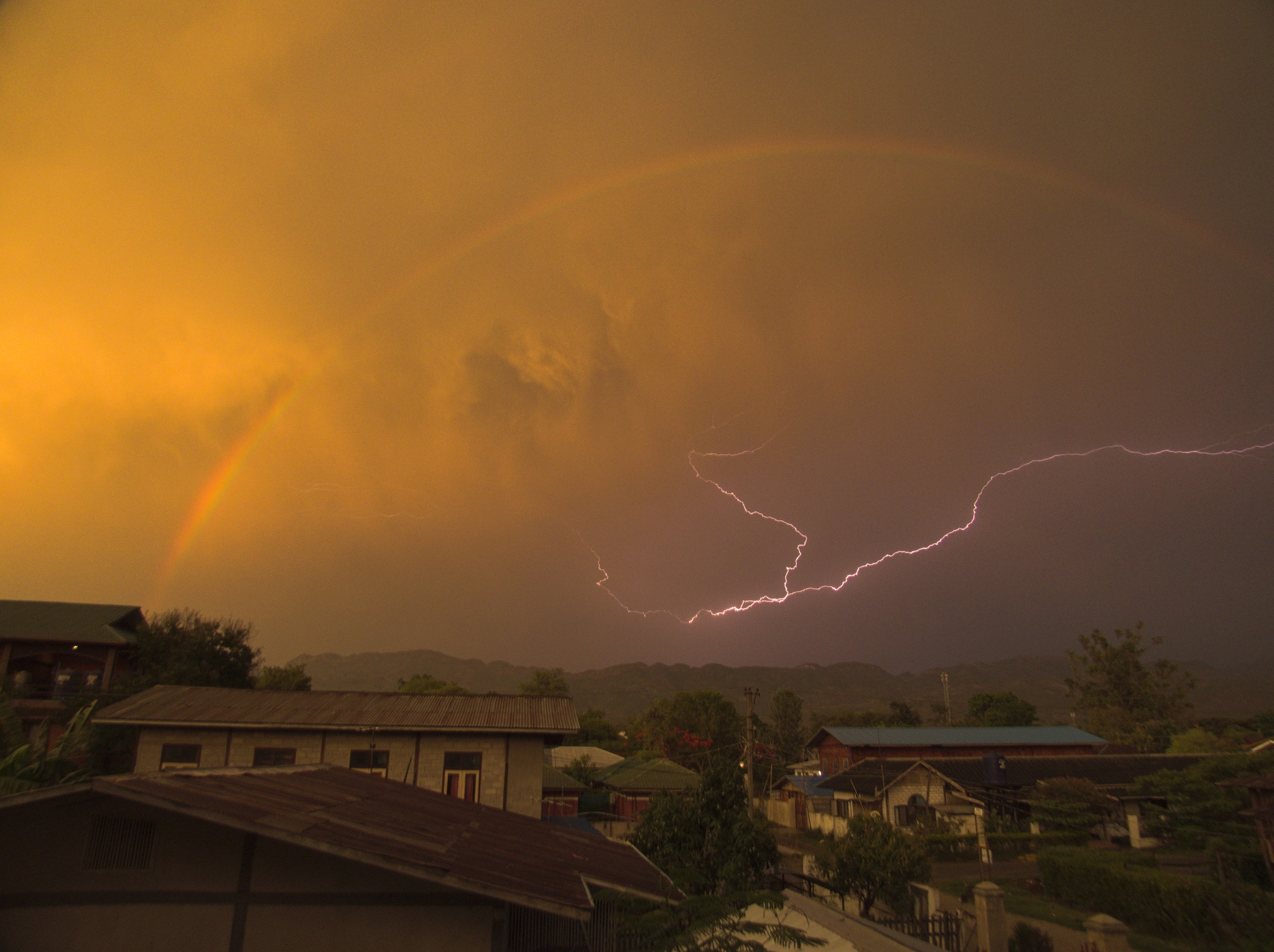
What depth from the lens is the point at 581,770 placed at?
4184 centimetres

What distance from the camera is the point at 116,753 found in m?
25.3

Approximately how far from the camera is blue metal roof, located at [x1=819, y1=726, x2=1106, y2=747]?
47.5 meters

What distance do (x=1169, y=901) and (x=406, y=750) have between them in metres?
18.9

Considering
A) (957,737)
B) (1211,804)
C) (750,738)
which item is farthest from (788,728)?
(1211,804)

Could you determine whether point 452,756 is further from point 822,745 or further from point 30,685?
point 822,745

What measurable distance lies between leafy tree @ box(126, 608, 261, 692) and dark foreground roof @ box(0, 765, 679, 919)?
34.3m

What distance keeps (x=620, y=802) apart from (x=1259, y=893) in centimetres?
2586

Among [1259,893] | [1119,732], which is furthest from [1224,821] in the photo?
[1119,732]

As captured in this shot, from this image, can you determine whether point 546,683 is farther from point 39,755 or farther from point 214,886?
point 214,886

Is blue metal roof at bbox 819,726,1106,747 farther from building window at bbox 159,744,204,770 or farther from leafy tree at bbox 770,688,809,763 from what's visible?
building window at bbox 159,744,204,770

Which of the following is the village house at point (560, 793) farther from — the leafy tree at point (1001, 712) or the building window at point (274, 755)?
the leafy tree at point (1001, 712)

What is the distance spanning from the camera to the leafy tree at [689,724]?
65.4 metres

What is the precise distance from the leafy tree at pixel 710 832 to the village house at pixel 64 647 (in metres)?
33.5

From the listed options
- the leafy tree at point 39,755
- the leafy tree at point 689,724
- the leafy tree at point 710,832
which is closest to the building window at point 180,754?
the leafy tree at point 39,755
